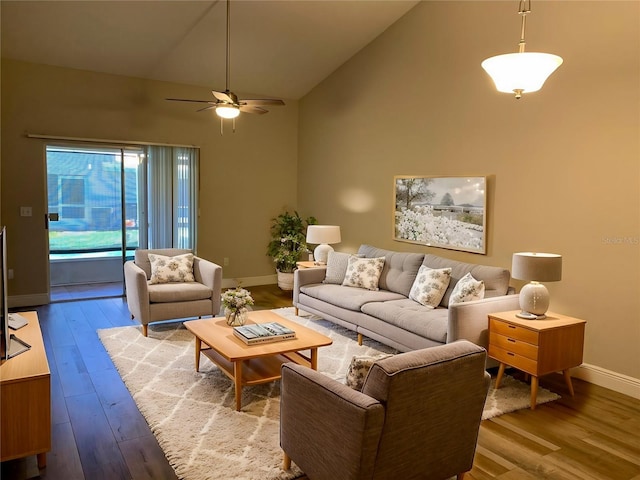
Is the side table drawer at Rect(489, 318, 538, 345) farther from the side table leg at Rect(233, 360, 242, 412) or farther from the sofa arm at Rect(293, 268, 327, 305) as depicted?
the sofa arm at Rect(293, 268, 327, 305)

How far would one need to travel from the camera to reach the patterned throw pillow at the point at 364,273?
5301 millimetres

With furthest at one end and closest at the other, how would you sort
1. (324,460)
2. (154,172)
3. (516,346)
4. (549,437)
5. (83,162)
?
(83,162)
(154,172)
(516,346)
(549,437)
(324,460)

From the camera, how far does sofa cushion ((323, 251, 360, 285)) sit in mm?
5633

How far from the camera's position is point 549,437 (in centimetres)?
305

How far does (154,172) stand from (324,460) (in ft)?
17.7

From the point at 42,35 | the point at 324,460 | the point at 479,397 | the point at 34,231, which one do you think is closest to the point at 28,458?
the point at 324,460

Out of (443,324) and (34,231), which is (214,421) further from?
(34,231)

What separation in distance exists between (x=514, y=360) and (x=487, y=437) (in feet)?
2.63

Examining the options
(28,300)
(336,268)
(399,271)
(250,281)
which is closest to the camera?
(399,271)

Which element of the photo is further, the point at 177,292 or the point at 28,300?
the point at 28,300

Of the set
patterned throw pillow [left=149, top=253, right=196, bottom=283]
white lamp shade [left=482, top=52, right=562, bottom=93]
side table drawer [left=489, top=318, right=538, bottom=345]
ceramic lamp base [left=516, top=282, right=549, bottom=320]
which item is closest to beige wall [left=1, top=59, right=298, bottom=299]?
patterned throw pillow [left=149, top=253, right=196, bottom=283]

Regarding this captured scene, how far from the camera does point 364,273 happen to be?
534cm

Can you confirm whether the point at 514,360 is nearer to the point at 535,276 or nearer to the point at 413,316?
the point at 535,276

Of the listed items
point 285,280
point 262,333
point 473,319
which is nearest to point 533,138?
point 473,319
